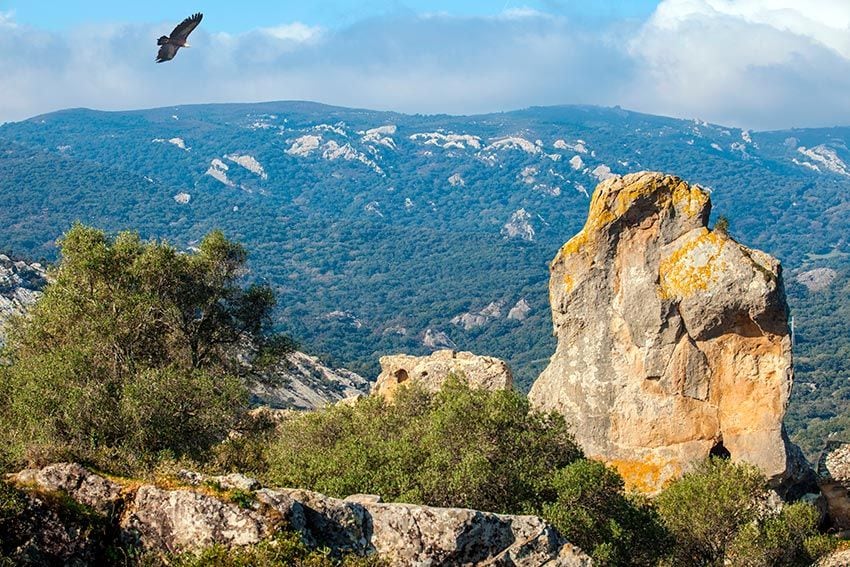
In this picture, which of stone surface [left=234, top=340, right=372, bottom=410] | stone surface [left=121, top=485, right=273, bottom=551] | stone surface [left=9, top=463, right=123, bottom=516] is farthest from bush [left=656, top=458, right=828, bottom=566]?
stone surface [left=9, top=463, right=123, bottom=516]

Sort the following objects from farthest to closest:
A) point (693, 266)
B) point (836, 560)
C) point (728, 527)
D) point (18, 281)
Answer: point (18, 281), point (693, 266), point (836, 560), point (728, 527)

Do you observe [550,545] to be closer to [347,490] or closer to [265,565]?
[265,565]

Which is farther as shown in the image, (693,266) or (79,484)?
(693,266)

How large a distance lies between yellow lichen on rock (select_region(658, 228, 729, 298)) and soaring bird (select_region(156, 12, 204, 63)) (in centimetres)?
1468

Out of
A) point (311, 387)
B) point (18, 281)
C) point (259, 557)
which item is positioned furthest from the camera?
point (18, 281)

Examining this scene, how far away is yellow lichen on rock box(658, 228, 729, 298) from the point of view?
2772 cm

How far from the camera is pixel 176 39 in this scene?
73.0 ft

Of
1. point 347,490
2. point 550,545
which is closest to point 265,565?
point 550,545

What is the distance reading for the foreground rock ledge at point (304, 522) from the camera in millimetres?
12398

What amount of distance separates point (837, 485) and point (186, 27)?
22.9 metres

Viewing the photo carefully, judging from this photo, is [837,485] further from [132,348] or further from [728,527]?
[132,348]

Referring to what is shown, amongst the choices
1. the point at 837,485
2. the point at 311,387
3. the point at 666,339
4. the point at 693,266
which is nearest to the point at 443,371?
the point at 666,339

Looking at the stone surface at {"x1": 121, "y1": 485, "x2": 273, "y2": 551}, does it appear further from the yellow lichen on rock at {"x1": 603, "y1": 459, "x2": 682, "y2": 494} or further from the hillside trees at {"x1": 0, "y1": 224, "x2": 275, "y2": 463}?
the yellow lichen on rock at {"x1": 603, "y1": 459, "x2": 682, "y2": 494}

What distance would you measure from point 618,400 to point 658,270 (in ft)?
13.0
